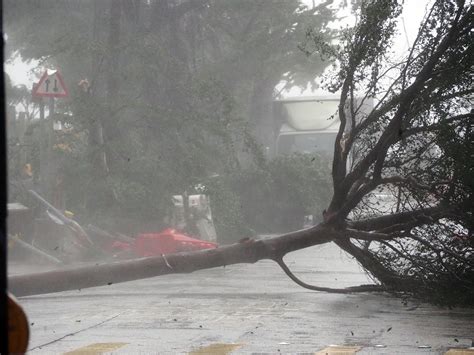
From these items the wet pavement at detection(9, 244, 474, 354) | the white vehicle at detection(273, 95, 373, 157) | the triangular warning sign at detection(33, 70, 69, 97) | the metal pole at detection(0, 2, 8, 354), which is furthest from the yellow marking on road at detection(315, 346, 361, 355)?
the white vehicle at detection(273, 95, 373, 157)

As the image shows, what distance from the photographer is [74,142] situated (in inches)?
789

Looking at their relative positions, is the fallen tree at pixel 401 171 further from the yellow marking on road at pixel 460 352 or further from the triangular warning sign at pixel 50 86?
the triangular warning sign at pixel 50 86

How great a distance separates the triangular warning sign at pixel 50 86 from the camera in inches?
691

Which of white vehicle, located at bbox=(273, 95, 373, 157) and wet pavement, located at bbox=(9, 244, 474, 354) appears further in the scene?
white vehicle, located at bbox=(273, 95, 373, 157)

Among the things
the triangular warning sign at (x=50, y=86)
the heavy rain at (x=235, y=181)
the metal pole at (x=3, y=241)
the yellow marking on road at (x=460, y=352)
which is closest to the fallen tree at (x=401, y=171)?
the heavy rain at (x=235, y=181)

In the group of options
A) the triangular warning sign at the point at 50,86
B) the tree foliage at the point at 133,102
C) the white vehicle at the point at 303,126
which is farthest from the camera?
the white vehicle at the point at 303,126

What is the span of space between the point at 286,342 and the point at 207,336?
32.7 inches

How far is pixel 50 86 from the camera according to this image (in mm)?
17734

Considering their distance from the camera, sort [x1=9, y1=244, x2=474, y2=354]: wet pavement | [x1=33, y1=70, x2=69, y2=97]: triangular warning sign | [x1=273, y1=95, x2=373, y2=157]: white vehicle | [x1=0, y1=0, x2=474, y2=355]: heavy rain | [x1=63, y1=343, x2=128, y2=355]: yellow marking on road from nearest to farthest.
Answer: [x1=63, y1=343, x2=128, y2=355]: yellow marking on road → [x1=9, y1=244, x2=474, y2=354]: wet pavement → [x1=0, y1=0, x2=474, y2=355]: heavy rain → [x1=33, y1=70, x2=69, y2=97]: triangular warning sign → [x1=273, y1=95, x2=373, y2=157]: white vehicle

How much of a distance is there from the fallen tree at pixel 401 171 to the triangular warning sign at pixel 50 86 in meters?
7.15

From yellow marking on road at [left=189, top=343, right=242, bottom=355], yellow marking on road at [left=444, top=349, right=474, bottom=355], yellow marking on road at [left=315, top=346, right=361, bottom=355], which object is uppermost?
yellow marking on road at [left=189, top=343, right=242, bottom=355]

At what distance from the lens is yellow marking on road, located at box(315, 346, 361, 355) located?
7979mm

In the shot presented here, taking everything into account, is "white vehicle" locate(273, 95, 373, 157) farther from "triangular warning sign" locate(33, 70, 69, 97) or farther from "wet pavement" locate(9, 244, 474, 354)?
→ "wet pavement" locate(9, 244, 474, 354)

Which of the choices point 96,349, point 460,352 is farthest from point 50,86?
point 460,352
